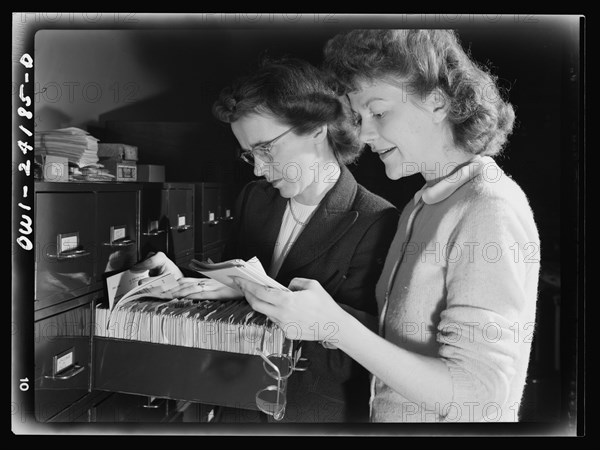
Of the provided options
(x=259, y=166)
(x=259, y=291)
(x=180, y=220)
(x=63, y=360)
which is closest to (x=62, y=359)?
(x=63, y=360)

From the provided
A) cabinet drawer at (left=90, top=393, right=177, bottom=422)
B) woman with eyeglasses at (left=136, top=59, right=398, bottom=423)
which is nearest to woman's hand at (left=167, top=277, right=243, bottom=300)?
woman with eyeglasses at (left=136, top=59, right=398, bottom=423)

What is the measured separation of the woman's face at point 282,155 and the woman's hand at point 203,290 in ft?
1.29

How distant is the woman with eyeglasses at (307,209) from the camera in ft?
6.61

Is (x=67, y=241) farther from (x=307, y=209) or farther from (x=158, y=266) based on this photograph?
(x=307, y=209)

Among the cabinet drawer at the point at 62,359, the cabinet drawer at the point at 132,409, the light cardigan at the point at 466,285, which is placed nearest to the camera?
the light cardigan at the point at 466,285

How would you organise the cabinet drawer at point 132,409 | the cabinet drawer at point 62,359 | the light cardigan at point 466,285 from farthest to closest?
the cabinet drawer at point 132,409 < the cabinet drawer at point 62,359 < the light cardigan at point 466,285

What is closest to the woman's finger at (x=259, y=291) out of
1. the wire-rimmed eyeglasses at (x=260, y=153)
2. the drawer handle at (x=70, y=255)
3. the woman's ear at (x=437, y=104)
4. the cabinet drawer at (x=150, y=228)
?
the cabinet drawer at (x=150, y=228)

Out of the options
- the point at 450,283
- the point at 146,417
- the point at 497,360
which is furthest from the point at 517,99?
the point at 146,417

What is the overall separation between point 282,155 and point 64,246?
2.66 feet

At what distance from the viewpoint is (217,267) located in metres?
2.00

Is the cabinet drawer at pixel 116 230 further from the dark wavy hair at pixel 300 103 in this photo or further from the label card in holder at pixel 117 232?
the dark wavy hair at pixel 300 103

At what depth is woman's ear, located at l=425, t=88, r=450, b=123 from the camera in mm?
1983

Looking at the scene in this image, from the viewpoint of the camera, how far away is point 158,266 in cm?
210

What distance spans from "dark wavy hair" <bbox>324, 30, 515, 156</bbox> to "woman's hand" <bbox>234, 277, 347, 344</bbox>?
0.71m
